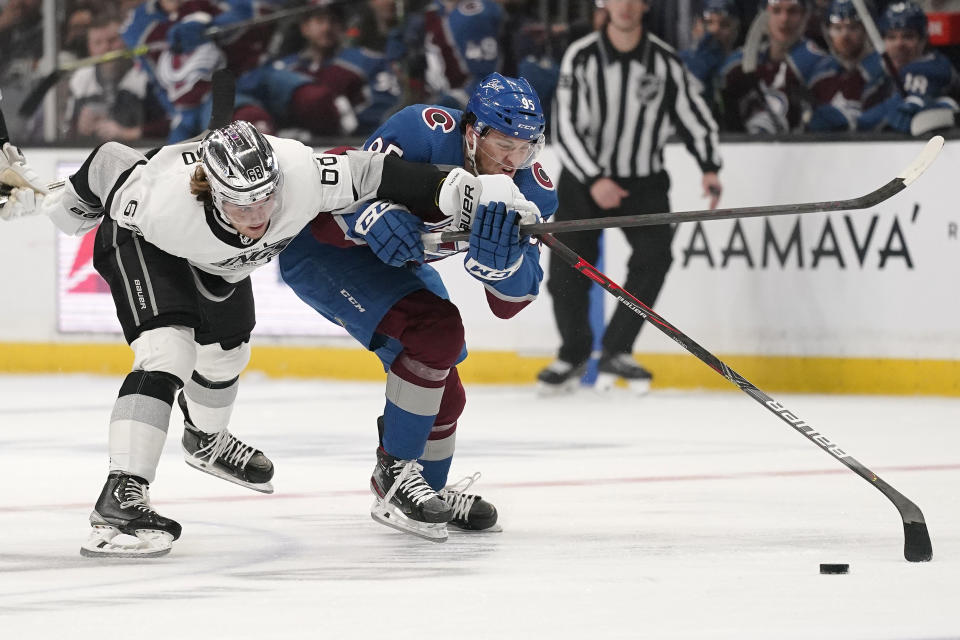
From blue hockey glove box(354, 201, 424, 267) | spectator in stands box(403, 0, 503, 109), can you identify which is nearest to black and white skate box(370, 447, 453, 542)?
blue hockey glove box(354, 201, 424, 267)

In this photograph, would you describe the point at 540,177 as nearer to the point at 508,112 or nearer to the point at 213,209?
the point at 508,112

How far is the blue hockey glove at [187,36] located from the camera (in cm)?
823

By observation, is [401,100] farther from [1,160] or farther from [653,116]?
[1,160]

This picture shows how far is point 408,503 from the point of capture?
12.1 ft

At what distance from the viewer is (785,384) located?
698 centimetres

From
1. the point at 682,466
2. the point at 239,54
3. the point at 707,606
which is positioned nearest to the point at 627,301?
the point at 707,606

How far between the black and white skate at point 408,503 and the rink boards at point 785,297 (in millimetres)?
3530

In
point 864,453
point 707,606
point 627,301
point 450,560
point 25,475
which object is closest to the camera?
point 707,606

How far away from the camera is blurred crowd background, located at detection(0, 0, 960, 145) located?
7008 mm

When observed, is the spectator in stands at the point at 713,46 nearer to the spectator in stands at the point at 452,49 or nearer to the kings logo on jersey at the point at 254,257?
the spectator in stands at the point at 452,49

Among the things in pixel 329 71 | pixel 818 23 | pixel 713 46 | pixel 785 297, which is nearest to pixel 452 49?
pixel 329 71

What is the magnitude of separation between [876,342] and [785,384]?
0.41 metres

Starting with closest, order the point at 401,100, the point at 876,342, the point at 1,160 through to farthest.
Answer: the point at 1,160
the point at 876,342
the point at 401,100

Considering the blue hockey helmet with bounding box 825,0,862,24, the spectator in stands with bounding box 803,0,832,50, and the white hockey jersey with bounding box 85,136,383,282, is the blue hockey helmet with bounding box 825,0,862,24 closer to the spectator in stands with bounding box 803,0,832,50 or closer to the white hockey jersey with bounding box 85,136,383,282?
the spectator in stands with bounding box 803,0,832,50
